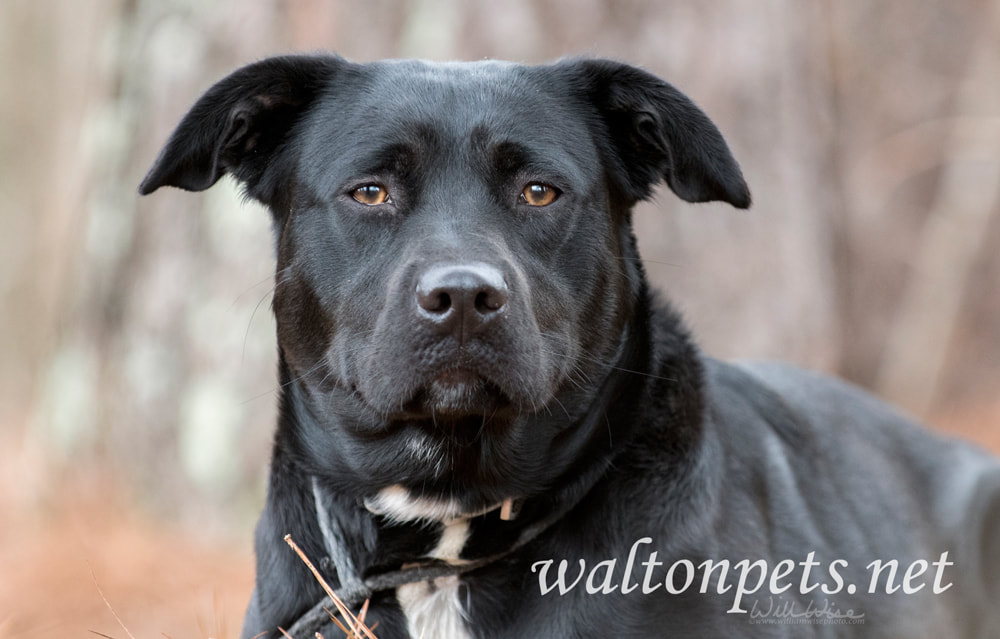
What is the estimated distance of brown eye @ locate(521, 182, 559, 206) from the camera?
9.32 feet

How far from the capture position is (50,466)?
5992 mm

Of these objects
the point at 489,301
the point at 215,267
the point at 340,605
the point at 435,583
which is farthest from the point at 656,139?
the point at 215,267

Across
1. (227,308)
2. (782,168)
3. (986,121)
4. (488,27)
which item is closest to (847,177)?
(986,121)

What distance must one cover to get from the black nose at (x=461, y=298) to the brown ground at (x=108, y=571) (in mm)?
2328

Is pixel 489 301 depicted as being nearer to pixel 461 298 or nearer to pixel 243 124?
pixel 461 298

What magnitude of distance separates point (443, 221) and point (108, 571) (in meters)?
3.49

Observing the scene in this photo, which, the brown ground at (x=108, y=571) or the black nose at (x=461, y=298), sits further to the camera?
the brown ground at (x=108, y=571)

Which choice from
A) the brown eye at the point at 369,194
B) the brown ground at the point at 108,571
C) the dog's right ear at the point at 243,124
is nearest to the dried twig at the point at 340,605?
the brown eye at the point at 369,194

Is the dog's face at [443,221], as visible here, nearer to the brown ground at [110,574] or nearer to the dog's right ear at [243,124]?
the dog's right ear at [243,124]

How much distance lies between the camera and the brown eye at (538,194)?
284cm

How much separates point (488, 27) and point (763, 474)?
10.0 feet

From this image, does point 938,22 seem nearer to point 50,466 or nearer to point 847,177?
point 847,177

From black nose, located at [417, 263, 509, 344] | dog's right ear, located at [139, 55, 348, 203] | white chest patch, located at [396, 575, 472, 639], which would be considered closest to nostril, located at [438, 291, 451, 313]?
black nose, located at [417, 263, 509, 344]

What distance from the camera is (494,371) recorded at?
2521 millimetres
